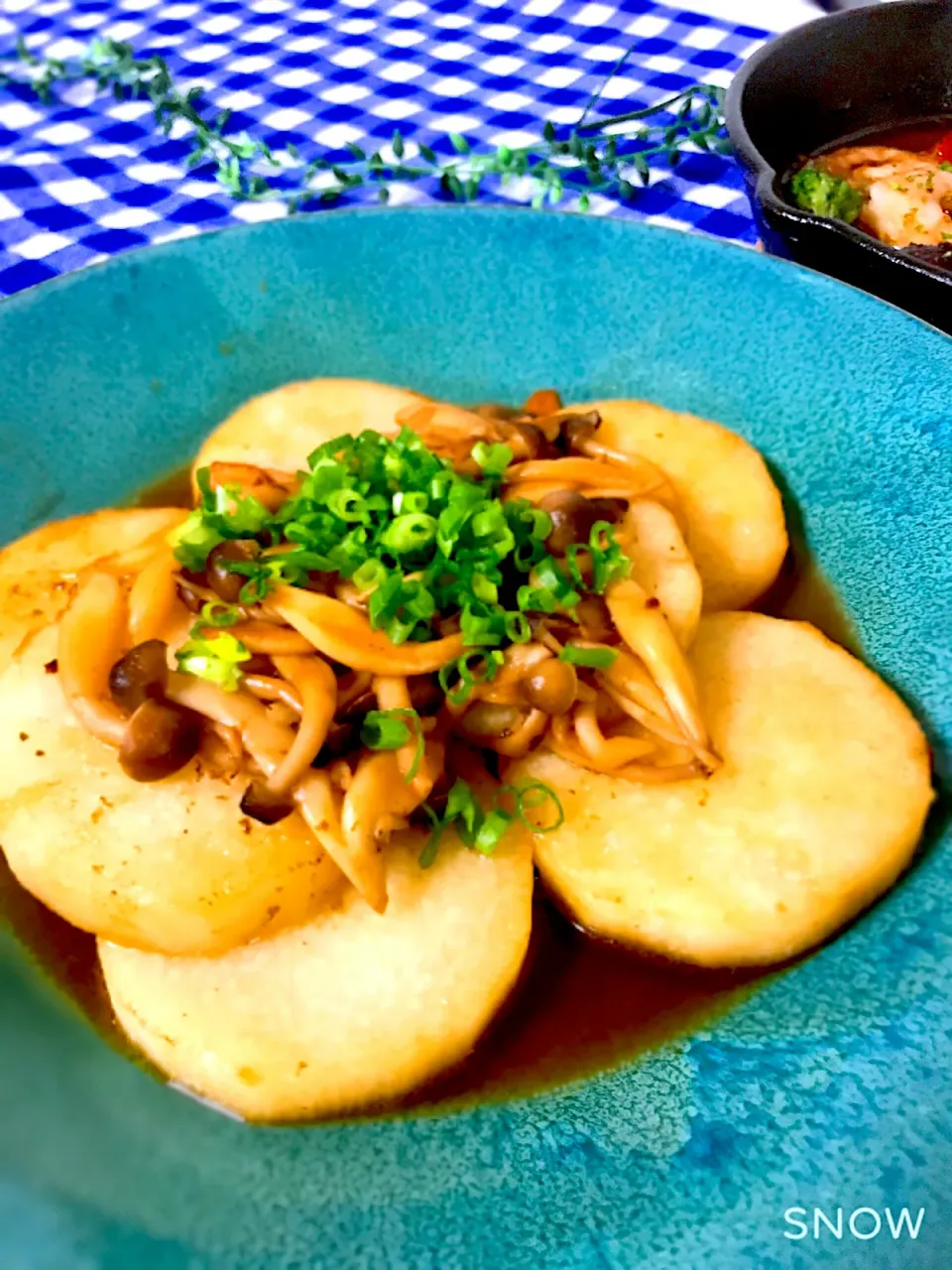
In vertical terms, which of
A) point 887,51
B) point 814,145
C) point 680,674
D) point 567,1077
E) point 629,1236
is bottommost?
point 567,1077

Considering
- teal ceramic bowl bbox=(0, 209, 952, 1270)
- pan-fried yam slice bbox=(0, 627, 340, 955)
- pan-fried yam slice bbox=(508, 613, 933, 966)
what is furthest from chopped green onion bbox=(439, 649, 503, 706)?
teal ceramic bowl bbox=(0, 209, 952, 1270)

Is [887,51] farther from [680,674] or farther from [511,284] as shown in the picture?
[680,674]

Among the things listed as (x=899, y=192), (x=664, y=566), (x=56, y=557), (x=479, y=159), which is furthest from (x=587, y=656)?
(x=479, y=159)

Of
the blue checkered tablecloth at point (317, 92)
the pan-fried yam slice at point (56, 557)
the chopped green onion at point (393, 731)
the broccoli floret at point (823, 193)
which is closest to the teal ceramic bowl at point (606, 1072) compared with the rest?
the pan-fried yam slice at point (56, 557)

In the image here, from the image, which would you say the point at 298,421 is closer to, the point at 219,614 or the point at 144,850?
the point at 219,614

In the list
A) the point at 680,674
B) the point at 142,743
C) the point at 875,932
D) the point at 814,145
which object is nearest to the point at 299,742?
the point at 142,743
